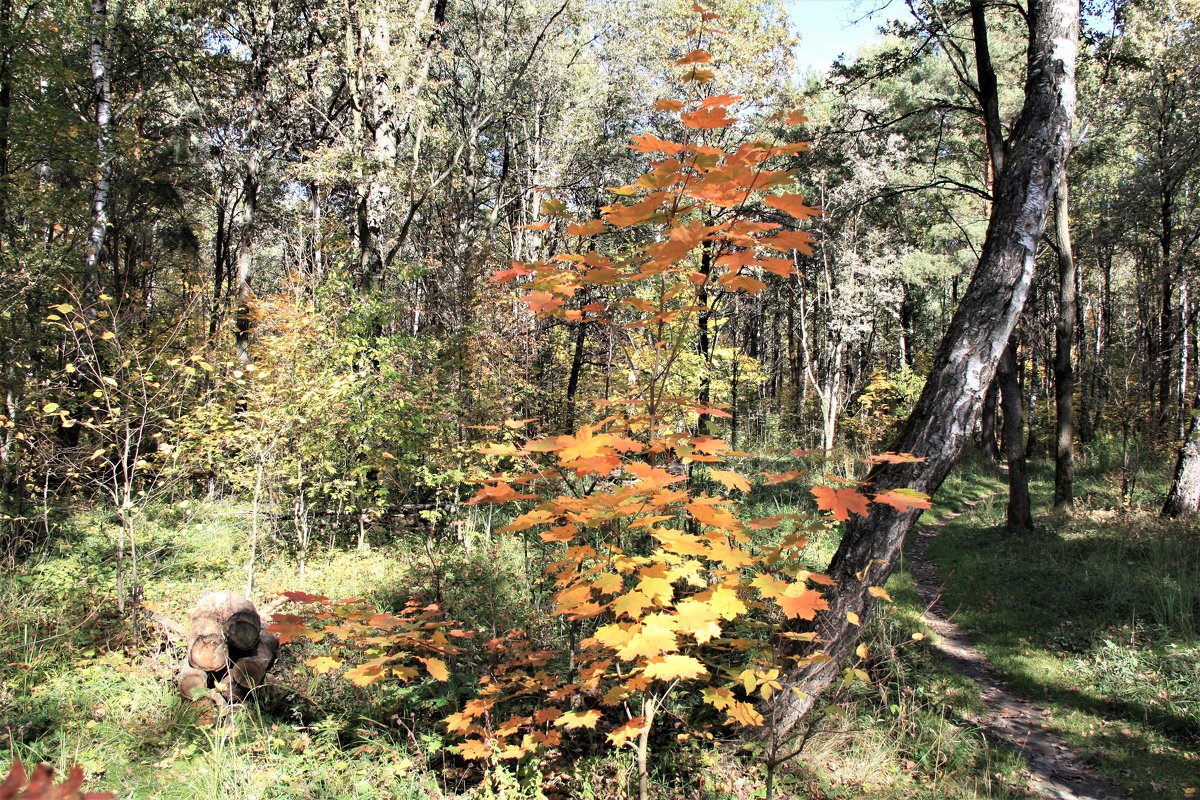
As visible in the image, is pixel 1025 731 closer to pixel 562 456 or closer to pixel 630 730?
pixel 630 730

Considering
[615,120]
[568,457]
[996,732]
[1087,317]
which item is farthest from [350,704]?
[1087,317]

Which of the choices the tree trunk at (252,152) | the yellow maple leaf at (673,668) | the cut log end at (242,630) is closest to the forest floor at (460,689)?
the cut log end at (242,630)

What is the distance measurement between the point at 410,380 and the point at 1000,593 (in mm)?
7886

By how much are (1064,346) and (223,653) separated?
1188 cm

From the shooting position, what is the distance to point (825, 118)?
52.9 feet

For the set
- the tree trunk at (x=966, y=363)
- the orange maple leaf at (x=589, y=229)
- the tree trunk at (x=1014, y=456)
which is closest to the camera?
the orange maple leaf at (x=589, y=229)

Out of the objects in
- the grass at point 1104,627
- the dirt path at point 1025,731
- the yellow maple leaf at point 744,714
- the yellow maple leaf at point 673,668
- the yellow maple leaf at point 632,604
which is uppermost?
the yellow maple leaf at point 632,604

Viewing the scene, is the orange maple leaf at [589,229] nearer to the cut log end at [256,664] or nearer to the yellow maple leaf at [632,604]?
the yellow maple leaf at [632,604]

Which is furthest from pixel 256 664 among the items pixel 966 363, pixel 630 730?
pixel 966 363

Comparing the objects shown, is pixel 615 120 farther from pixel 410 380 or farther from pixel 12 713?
pixel 12 713

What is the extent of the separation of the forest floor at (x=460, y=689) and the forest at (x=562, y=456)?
39 mm

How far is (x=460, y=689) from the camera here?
12.6 ft

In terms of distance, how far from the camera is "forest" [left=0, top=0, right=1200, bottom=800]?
7.86ft

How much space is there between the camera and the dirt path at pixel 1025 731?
3.80 m
